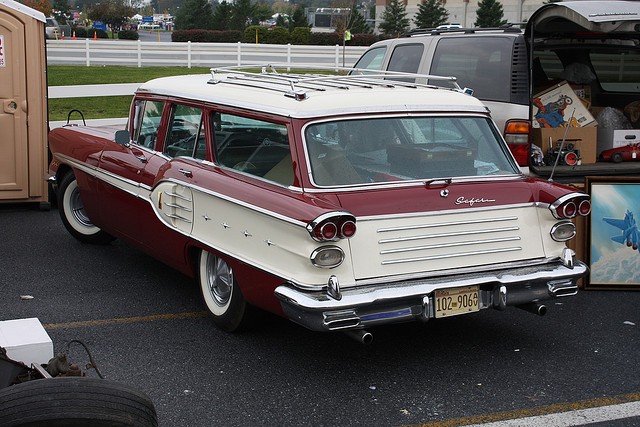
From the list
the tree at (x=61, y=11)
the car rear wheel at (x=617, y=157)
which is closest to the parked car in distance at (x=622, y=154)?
the car rear wheel at (x=617, y=157)

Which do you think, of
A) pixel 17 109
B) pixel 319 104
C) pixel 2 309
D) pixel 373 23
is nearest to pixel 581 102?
pixel 319 104

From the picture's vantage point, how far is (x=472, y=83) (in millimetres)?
7332

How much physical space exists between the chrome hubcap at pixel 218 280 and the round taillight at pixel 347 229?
1219mm

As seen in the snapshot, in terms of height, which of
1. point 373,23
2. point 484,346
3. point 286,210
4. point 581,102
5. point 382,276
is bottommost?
point 484,346

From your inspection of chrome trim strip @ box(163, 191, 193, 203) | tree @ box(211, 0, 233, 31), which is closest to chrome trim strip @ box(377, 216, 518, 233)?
chrome trim strip @ box(163, 191, 193, 203)

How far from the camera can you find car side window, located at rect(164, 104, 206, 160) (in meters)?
5.54

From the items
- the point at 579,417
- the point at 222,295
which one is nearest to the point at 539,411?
the point at 579,417

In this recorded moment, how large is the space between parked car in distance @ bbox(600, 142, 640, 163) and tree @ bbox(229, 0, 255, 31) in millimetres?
49224

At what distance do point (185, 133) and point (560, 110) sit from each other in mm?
3674

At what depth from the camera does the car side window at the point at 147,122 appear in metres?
6.22

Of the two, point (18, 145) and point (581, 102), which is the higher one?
point (581, 102)

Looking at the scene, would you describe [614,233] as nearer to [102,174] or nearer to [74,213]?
[102,174]

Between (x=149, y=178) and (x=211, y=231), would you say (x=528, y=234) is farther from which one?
(x=149, y=178)

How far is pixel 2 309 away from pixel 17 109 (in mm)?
3862
